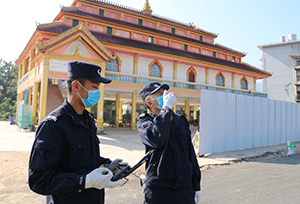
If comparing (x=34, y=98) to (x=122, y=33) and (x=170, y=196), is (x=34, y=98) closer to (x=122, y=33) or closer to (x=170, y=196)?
(x=122, y=33)

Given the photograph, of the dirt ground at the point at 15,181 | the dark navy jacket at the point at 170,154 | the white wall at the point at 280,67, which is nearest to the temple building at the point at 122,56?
the dirt ground at the point at 15,181

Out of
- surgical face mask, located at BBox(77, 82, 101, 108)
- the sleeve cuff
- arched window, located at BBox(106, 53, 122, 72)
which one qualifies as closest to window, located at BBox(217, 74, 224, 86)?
arched window, located at BBox(106, 53, 122, 72)

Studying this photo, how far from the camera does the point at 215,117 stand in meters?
8.41

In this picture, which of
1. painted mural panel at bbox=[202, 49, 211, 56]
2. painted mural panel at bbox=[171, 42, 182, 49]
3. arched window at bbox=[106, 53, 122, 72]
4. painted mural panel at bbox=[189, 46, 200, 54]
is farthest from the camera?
painted mural panel at bbox=[202, 49, 211, 56]

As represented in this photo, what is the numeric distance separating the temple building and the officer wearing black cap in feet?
36.5

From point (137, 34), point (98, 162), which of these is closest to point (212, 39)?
point (137, 34)

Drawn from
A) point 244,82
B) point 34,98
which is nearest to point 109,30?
point 34,98

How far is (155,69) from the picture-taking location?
19.6 m

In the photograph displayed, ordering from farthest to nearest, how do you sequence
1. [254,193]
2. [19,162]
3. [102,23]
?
[102,23] → [19,162] → [254,193]

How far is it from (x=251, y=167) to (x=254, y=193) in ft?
8.45

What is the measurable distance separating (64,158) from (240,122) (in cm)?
919

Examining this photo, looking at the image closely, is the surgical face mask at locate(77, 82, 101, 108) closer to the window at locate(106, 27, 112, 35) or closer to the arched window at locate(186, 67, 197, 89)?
the window at locate(106, 27, 112, 35)

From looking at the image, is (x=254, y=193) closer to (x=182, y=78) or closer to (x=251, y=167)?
(x=251, y=167)

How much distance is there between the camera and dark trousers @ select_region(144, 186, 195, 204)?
206cm
